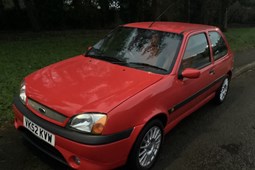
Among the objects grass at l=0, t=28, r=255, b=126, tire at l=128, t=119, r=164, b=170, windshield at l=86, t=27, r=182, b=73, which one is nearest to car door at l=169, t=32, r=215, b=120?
windshield at l=86, t=27, r=182, b=73

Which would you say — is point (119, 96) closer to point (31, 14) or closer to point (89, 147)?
point (89, 147)

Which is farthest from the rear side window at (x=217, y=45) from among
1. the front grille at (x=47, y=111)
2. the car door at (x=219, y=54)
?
the front grille at (x=47, y=111)

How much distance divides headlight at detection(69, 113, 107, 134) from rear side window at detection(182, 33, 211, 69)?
1.59 metres

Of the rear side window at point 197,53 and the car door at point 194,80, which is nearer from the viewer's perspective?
the car door at point 194,80

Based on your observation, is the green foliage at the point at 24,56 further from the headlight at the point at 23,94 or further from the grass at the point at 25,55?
the headlight at the point at 23,94

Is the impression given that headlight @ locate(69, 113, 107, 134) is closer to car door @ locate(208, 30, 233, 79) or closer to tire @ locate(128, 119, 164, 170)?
tire @ locate(128, 119, 164, 170)

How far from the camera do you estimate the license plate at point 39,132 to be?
296 centimetres

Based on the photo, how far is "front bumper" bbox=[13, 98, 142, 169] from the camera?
279 cm

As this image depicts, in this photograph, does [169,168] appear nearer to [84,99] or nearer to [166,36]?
[84,99]

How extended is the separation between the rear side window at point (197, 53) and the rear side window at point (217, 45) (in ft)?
0.97

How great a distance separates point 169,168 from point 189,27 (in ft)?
7.33

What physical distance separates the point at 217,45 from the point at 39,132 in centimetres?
344

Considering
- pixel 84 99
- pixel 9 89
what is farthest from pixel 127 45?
pixel 9 89

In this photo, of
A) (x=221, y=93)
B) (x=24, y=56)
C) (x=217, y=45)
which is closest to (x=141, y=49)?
(x=217, y=45)
